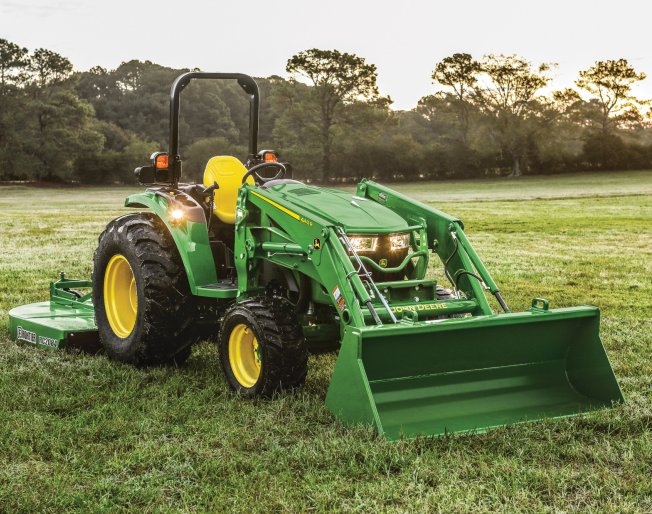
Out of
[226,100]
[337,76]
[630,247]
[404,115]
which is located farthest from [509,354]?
[404,115]

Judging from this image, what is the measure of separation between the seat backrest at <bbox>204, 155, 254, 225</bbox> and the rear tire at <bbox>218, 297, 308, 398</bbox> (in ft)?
3.44

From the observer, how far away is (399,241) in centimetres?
527

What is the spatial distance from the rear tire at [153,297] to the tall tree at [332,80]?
54.7 metres

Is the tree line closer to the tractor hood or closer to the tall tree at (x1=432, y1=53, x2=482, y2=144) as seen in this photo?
→ the tall tree at (x1=432, y1=53, x2=482, y2=144)

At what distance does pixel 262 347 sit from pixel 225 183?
1.62m

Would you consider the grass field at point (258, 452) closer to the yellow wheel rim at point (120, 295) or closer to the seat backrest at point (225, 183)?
the yellow wheel rim at point (120, 295)

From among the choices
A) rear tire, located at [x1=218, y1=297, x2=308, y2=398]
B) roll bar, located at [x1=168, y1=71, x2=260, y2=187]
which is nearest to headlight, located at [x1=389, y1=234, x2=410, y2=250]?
rear tire, located at [x1=218, y1=297, x2=308, y2=398]

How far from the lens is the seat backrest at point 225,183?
19.6ft

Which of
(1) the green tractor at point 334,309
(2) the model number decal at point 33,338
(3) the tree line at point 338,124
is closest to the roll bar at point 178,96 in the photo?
(1) the green tractor at point 334,309

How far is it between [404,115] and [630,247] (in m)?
57.4

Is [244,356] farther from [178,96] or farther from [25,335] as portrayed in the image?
[25,335]

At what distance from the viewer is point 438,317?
5367mm

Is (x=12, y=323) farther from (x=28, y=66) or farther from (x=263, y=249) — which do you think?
(x=28, y=66)

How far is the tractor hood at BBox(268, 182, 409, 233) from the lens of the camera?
5.13 m
